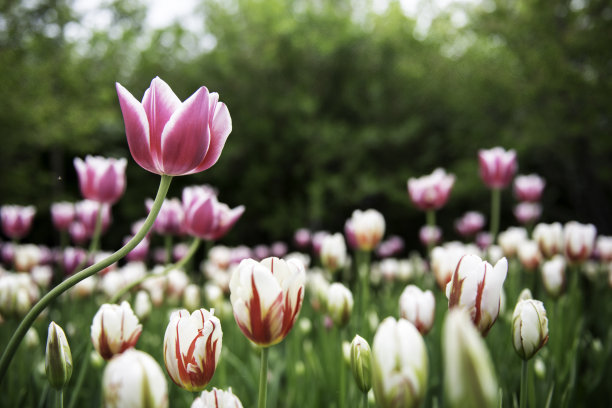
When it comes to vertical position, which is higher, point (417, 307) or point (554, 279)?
point (554, 279)

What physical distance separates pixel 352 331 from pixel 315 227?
7.28m

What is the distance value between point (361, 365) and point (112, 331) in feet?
1.67

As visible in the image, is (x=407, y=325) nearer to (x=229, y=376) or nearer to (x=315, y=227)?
(x=229, y=376)

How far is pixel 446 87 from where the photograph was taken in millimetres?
8820

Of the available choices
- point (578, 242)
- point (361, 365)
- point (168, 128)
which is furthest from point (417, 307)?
point (578, 242)

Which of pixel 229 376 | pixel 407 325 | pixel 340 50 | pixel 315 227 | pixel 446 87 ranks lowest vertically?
pixel 229 376

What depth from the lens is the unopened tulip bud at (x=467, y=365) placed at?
15.1 inches

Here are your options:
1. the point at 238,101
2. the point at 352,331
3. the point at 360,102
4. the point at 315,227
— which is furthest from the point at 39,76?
the point at 352,331

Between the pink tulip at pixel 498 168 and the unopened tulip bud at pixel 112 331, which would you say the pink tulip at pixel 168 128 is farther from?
the pink tulip at pixel 498 168

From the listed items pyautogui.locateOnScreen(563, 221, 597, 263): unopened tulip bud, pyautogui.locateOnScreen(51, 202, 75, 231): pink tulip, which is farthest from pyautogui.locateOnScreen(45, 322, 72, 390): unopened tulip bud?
pyautogui.locateOnScreen(51, 202, 75, 231): pink tulip

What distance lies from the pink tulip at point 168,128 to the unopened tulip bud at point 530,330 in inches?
25.3

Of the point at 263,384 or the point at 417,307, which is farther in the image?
the point at 417,307

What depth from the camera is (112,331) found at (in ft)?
3.01

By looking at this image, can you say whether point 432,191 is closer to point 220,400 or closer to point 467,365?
point 220,400
